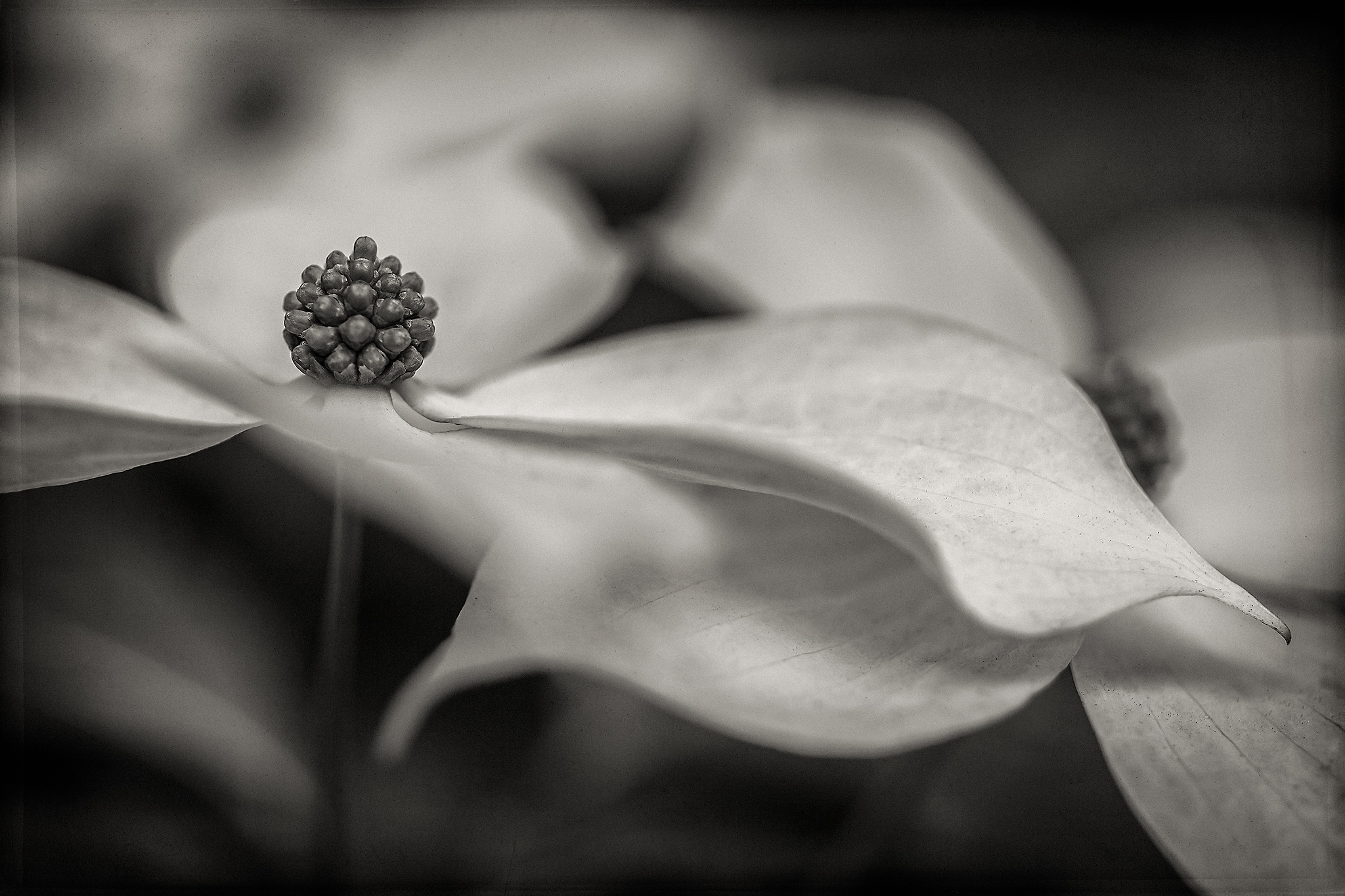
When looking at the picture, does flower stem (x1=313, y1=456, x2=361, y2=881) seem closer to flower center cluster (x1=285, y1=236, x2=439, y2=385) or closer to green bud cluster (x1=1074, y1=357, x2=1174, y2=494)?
flower center cluster (x1=285, y1=236, x2=439, y2=385)

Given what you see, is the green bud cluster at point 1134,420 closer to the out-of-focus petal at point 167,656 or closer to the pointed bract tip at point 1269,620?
the pointed bract tip at point 1269,620

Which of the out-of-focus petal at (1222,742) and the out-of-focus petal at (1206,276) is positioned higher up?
the out-of-focus petal at (1206,276)

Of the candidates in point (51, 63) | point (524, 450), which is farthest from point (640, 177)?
point (524, 450)

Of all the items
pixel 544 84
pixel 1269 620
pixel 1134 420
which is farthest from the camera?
pixel 544 84

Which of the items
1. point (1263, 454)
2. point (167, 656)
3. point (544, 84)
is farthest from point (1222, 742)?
point (544, 84)

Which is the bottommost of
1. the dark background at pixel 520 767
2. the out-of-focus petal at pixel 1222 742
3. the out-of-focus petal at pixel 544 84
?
the dark background at pixel 520 767

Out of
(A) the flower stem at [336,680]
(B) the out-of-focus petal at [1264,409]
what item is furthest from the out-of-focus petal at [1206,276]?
(A) the flower stem at [336,680]

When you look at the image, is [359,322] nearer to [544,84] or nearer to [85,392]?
[85,392]

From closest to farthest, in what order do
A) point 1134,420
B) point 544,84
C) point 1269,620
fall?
1. point 1269,620
2. point 1134,420
3. point 544,84
